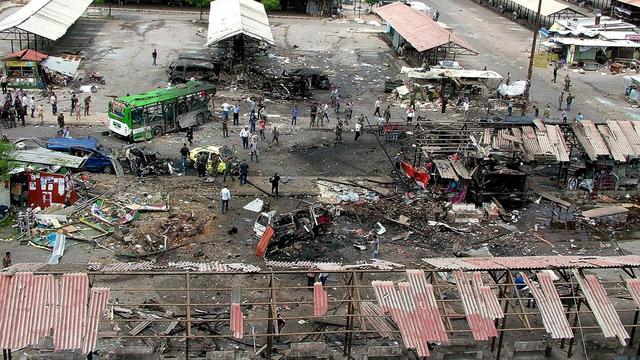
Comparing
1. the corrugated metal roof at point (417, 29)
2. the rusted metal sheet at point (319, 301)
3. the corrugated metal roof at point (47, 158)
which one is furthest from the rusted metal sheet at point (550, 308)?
the corrugated metal roof at point (417, 29)

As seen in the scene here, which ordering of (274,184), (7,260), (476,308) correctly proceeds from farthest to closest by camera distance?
(274,184), (7,260), (476,308)

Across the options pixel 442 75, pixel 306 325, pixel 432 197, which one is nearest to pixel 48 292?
pixel 306 325

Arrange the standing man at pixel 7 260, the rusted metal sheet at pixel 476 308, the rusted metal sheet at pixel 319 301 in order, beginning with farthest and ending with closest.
Answer: the standing man at pixel 7 260 → the rusted metal sheet at pixel 476 308 → the rusted metal sheet at pixel 319 301

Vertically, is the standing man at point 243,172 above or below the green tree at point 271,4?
below

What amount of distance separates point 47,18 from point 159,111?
17.9 metres

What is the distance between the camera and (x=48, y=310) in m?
16.8

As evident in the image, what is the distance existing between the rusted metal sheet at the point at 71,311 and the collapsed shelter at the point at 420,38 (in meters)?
35.2

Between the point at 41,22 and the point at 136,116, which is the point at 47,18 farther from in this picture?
the point at 136,116

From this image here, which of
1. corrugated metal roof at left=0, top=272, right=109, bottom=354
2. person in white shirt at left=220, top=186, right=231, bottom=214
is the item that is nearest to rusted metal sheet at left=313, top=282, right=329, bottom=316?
corrugated metal roof at left=0, top=272, right=109, bottom=354

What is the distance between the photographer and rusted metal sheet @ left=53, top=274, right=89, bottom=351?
645 inches

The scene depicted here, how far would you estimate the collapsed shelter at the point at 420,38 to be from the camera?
48.9m

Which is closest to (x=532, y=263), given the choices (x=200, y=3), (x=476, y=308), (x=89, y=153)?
(x=476, y=308)

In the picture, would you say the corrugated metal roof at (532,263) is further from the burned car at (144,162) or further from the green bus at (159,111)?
the green bus at (159,111)

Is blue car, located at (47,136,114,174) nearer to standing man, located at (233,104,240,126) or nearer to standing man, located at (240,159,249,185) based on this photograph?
standing man, located at (240,159,249,185)
